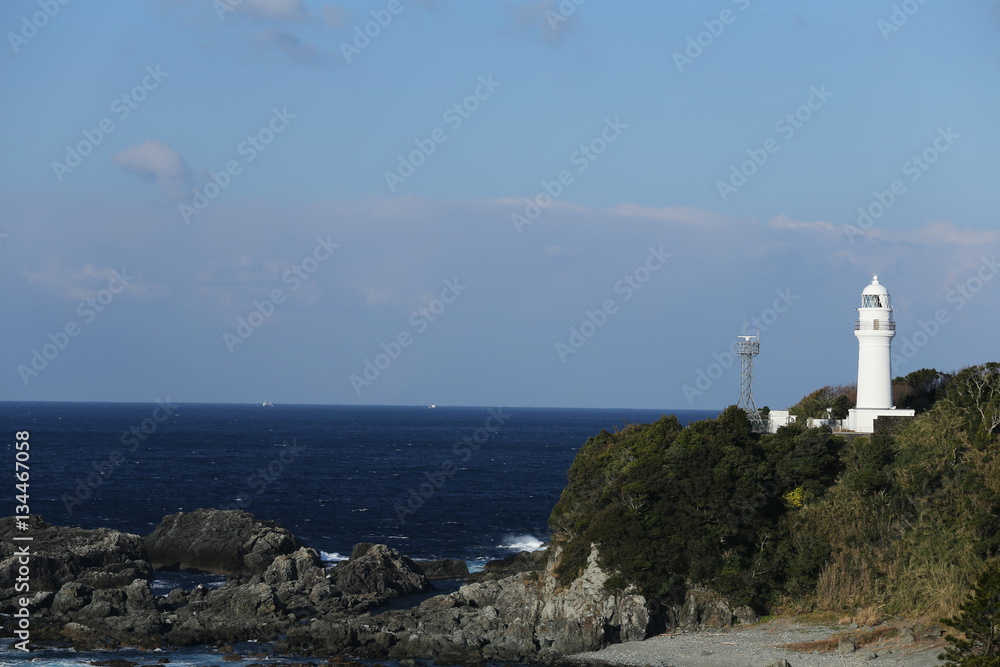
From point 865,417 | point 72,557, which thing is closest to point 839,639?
point 865,417

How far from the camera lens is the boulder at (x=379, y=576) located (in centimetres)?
5103

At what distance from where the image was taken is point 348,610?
46781 millimetres

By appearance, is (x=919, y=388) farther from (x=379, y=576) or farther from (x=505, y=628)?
(x=379, y=576)

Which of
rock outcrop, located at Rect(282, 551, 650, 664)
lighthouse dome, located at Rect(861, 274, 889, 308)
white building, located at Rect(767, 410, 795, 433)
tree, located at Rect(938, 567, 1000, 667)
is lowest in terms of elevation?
rock outcrop, located at Rect(282, 551, 650, 664)

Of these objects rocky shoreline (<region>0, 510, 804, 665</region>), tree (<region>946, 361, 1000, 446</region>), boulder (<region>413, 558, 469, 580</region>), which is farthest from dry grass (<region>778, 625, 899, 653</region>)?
boulder (<region>413, 558, 469, 580</region>)

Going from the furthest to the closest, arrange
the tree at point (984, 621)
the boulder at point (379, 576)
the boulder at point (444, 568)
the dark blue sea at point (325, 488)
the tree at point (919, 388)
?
1. the dark blue sea at point (325, 488)
2. the boulder at point (444, 568)
3. the tree at point (919, 388)
4. the boulder at point (379, 576)
5. the tree at point (984, 621)

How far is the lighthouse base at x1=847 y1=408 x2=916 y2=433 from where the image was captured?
50.8 m

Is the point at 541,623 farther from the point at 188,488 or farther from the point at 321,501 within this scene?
the point at 188,488

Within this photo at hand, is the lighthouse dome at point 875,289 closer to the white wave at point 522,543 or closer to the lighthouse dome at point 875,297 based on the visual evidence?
the lighthouse dome at point 875,297

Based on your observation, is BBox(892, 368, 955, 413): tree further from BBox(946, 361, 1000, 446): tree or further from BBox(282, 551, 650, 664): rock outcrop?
BBox(282, 551, 650, 664): rock outcrop

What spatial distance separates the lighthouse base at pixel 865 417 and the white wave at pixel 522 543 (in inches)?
882

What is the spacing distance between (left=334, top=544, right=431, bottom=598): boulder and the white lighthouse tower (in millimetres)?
23159

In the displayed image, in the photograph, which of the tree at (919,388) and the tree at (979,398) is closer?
the tree at (979,398)

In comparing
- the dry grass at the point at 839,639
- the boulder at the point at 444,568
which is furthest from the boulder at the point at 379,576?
the dry grass at the point at 839,639
